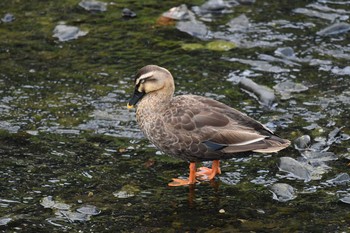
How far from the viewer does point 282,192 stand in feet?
27.2

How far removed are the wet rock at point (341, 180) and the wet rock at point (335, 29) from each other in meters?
4.65

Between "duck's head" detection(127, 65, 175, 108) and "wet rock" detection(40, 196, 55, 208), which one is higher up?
"duck's head" detection(127, 65, 175, 108)

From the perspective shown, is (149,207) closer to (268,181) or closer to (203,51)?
(268,181)

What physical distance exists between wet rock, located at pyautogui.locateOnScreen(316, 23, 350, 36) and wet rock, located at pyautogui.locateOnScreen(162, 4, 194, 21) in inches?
87.1

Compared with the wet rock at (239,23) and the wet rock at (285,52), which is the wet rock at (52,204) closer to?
the wet rock at (285,52)

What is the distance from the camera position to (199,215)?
800cm

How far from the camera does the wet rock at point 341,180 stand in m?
8.54

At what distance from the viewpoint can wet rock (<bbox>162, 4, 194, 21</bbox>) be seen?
13383 mm

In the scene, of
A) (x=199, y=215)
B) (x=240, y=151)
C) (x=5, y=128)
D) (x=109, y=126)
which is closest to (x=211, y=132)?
(x=240, y=151)

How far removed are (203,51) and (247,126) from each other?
397 cm

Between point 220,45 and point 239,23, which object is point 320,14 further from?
point 220,45

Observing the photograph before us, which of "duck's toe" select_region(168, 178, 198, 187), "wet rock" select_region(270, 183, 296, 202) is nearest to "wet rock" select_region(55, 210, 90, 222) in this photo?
"duck's toe" select_region(168, 178, 198, 187)

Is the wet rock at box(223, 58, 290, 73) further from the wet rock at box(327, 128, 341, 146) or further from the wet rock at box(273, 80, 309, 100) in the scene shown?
the wet rock at box(327, 128, 341, 146)

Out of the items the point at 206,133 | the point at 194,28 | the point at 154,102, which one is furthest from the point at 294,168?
the point at 194,28
